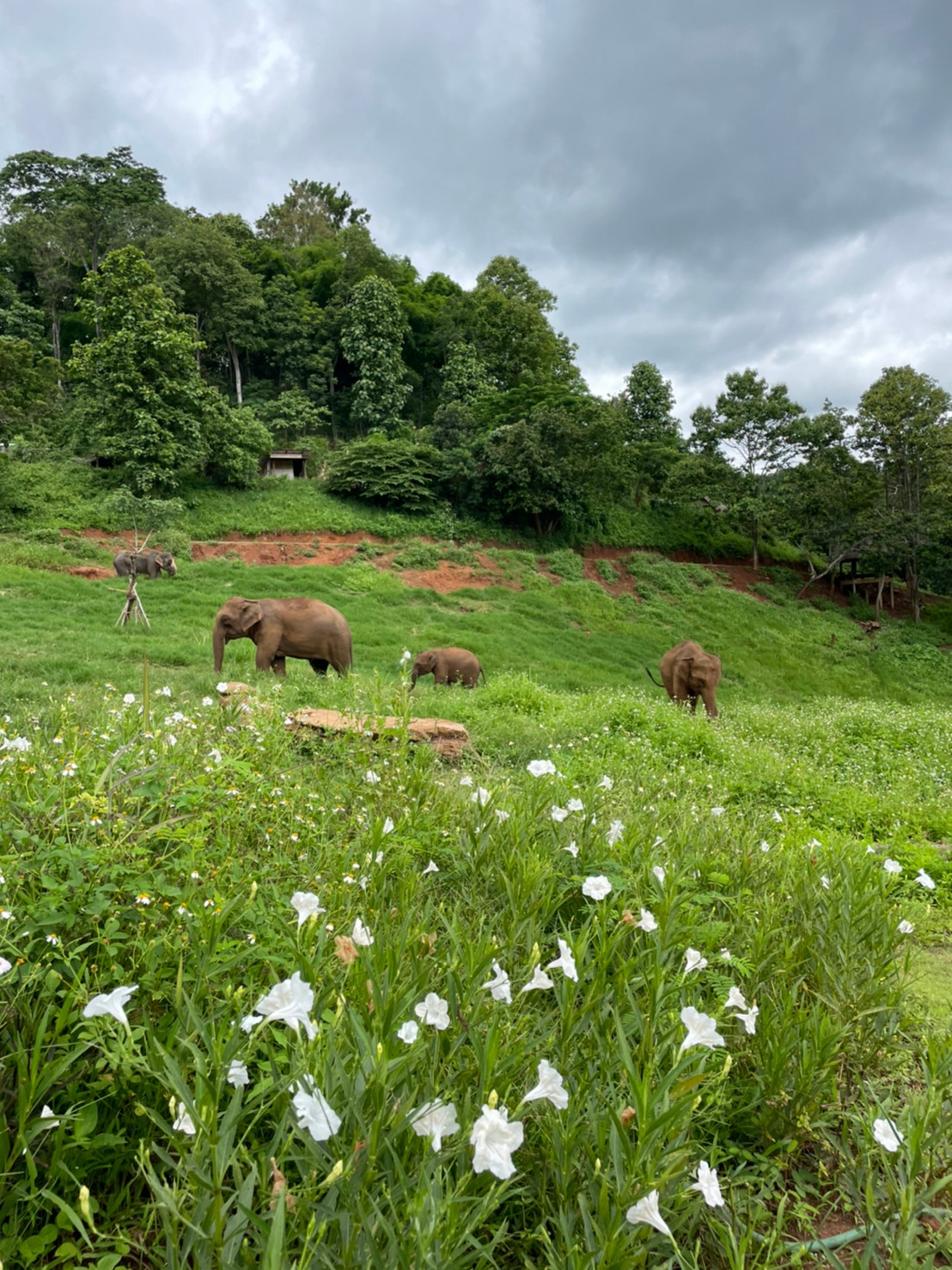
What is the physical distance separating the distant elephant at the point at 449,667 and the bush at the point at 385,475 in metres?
Result: 17.9

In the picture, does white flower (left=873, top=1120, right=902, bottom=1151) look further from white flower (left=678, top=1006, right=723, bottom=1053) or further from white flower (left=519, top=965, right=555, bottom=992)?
white flower (left=519, top=965, right=555, bottom=992)

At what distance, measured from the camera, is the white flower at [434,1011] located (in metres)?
1.56

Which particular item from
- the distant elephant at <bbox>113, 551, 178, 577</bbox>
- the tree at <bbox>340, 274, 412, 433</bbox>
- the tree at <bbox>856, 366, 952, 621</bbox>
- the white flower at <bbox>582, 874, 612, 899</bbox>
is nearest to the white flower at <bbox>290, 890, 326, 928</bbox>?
the white flower at <bbox>582, 874, 612, 899</bbox>

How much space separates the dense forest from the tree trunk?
0.25m

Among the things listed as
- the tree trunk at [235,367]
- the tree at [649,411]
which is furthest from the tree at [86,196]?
the tree at [649,411]

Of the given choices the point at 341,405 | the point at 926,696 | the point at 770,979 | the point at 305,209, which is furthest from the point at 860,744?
the point at 305,209

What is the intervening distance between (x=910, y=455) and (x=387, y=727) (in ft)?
107

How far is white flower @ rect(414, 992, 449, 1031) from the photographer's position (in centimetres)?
156

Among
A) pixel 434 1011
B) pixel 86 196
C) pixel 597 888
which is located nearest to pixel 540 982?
pixel 434 1011

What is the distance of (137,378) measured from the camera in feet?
84.1

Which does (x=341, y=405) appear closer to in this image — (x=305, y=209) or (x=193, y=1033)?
(x=305, y=209)

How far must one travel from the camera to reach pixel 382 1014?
156cm

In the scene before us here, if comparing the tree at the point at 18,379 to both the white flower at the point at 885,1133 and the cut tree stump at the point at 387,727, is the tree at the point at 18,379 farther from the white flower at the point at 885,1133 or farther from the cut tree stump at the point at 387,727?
the white flower at the point at 885,1133

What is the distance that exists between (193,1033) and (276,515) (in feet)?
89.0
